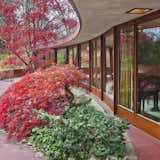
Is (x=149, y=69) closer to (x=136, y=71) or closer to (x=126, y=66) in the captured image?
(x=136, y=71)

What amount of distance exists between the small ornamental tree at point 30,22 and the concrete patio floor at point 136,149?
6.75 metres

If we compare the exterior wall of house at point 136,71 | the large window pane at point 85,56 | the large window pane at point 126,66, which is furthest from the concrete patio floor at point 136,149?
the large window pane at point 85,56

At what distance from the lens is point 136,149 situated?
18.2 feet

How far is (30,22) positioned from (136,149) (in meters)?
8.80

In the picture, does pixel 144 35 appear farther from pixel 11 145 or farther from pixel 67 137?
pixel 11 145

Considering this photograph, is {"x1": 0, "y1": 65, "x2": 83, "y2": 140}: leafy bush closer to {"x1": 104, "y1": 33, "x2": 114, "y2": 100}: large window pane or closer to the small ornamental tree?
{"x1": 104, "y1": 33, "x2": 114, "y2": 100}: large window pane

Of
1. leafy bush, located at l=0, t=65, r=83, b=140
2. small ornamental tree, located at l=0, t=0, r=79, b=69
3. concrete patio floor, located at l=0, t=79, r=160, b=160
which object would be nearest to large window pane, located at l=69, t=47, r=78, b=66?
small ornamental tree, located at l=0, t=0, r=79, b=69

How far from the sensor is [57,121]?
530cm

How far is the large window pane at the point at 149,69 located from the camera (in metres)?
6.44

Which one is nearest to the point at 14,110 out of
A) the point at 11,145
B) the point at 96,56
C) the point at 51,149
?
the point at 11,145

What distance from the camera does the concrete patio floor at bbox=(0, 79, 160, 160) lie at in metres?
5.34

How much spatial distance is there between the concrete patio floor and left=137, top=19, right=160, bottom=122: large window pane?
16.7 inches

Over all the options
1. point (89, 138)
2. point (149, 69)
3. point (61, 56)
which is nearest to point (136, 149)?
point (89, 138)

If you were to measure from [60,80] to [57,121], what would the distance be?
2012 mm
